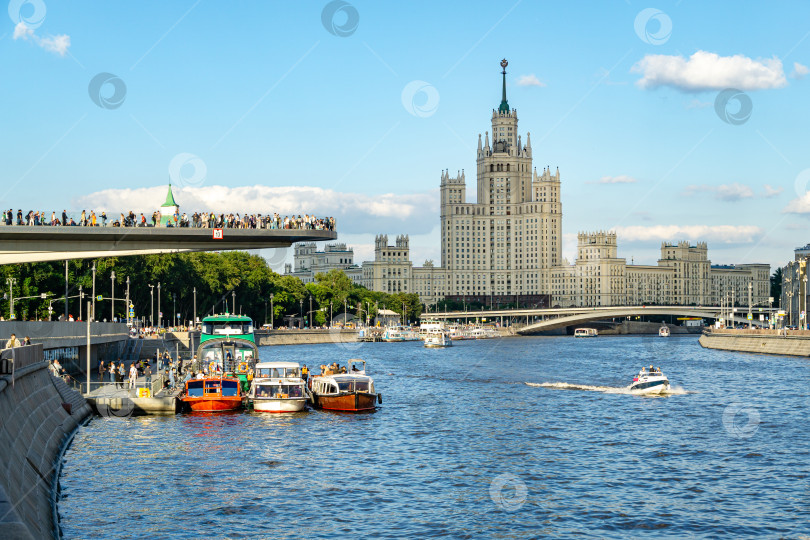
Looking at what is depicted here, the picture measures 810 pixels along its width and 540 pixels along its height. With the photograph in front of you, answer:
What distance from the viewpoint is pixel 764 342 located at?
132250mm

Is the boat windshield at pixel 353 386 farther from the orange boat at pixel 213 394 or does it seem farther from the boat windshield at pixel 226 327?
the boat windshield at pixel 226 327

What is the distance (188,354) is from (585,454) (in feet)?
278

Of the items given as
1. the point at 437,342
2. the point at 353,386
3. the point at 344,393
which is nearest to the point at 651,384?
the point at 353,386

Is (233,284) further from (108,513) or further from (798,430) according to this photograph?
(108,513)

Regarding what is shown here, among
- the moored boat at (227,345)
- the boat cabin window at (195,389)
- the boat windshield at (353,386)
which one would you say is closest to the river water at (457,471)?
the boat windshield at (353,386)

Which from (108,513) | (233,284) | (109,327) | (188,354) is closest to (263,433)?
(108,513)

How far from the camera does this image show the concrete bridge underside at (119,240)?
5944cm

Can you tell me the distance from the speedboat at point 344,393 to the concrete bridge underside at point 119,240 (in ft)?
36.9

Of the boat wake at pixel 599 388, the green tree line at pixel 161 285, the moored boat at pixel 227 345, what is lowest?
the boat wake at pixel 599 388

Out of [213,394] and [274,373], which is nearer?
[213,394]

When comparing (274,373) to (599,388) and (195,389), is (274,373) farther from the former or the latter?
(599,388)

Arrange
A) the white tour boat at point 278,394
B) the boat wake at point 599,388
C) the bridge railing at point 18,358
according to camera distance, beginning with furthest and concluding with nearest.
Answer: the boat wake at point 599,388
the white tour boat at point 278,394
the bridge railing at point 18,358

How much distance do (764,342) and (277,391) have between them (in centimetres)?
9397

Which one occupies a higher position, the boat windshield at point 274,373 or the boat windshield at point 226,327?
the boat windshield at point 226,327
